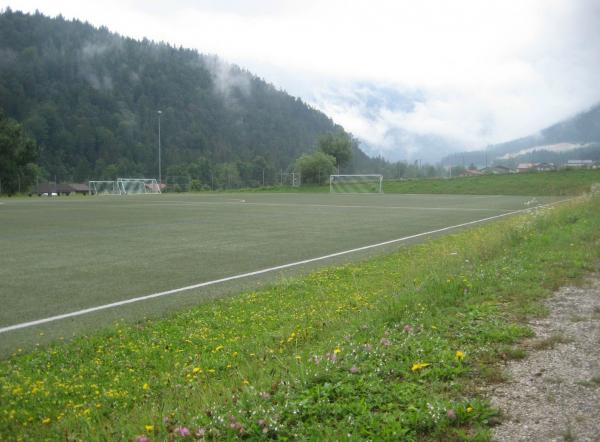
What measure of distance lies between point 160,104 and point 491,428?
177054mm

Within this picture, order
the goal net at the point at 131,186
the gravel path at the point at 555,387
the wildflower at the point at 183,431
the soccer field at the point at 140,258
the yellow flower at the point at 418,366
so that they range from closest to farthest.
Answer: the gravel path at the point at 555,387 < the wildflower at the point at 183,431 < the yellow flower at the point at 418,366 < the soccer field at the point at 140,258 < the goal net at the point at 131,186

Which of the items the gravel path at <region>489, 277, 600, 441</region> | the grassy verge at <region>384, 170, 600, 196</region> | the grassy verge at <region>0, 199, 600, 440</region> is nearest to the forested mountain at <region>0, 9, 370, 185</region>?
the grassy verge at <region>384, 170, 600, 196</region>

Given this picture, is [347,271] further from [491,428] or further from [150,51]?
[150,51]

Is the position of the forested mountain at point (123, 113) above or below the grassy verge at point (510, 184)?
above

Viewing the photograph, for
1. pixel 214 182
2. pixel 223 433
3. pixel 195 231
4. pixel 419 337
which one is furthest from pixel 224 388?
pixel 214 182

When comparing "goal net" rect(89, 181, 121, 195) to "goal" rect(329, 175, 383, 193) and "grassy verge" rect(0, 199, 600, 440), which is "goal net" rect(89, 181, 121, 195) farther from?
"grassy verge" rect(0, 199, 600, 440)

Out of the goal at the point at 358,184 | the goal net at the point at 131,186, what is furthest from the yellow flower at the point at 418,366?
the goal net at the point at 131,186

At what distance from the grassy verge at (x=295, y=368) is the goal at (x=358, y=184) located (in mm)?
60579

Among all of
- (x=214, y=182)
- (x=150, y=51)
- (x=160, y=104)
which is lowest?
(x=214, y=182)

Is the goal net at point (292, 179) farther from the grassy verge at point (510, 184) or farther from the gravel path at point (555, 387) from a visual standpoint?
the gravel path at point (555, 387)

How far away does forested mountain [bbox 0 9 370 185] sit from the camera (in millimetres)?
125250

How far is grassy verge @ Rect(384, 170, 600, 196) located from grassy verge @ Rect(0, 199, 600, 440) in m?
49.3

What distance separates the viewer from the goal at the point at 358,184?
67375mm

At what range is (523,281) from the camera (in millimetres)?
6297
